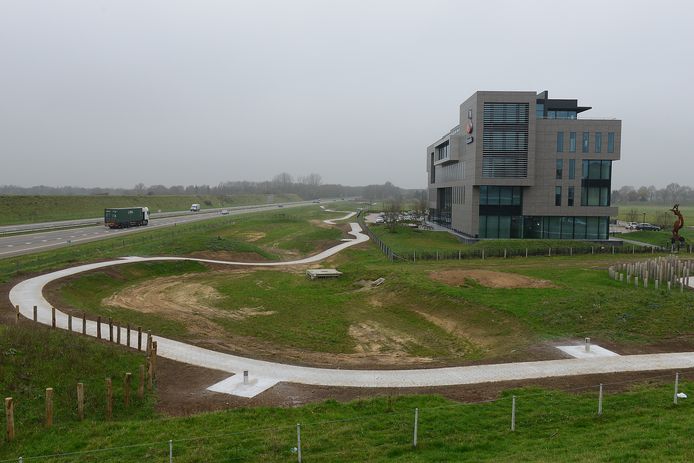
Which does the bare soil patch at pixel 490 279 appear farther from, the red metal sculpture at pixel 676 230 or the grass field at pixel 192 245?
the red metal sculpture at pixel 676 230

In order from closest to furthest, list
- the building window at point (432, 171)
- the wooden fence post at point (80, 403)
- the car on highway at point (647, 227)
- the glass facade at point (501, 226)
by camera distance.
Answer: the wooden fence post at point (80, 403) → the glass facade at point (501, 226) → the car on highway at point (647, 227) → the building window at point (432, 171)

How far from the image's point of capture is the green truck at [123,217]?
240 feet

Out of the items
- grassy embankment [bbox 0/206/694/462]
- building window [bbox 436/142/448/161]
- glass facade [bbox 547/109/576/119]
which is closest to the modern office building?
glass facade [bbox 547/109/576/119]

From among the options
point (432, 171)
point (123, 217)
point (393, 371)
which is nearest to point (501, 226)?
point (432, 171)

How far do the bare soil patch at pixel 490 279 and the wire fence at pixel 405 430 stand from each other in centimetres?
1704

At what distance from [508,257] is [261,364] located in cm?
3407

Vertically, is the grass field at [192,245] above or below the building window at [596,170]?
below

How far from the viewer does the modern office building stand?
181 feet

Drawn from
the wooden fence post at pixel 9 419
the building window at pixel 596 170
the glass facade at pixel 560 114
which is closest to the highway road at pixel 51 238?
the wooden fence post at pixel 9 419

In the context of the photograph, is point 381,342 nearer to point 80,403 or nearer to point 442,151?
point 80,403

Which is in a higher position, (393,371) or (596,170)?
(596,170)

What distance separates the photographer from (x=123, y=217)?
7406 cm

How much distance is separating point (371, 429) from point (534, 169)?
161 ft

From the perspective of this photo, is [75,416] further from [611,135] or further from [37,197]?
[37,197]
